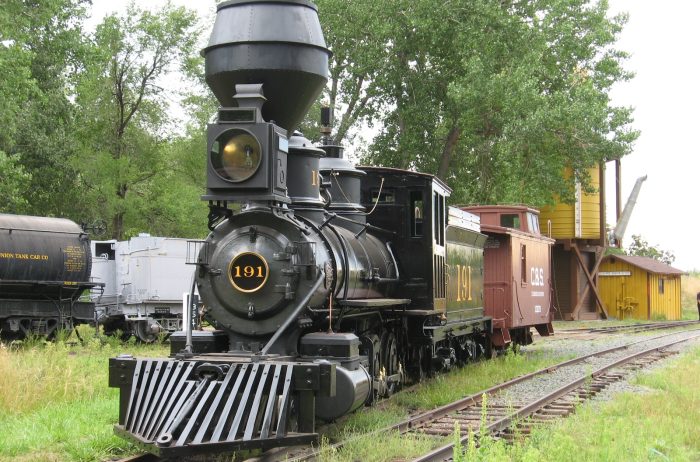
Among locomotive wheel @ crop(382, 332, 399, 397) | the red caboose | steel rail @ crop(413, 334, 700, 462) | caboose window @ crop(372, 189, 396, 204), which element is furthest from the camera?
the red caboose

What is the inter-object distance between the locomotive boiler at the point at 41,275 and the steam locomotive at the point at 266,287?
10.3m

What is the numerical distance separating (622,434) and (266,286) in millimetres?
3627

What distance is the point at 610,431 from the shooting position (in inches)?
309

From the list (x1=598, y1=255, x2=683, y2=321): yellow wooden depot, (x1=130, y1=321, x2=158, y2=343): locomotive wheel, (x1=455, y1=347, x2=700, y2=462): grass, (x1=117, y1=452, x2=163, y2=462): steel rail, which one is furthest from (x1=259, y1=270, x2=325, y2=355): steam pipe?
(x1=598, y1=255, x2=683, y2=321): yellow wooden depot

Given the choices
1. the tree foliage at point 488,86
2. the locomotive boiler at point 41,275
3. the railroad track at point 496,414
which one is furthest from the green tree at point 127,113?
the railroad track at point 496,414

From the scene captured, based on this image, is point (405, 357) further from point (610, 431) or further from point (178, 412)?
point (178, 412)

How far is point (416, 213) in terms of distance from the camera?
11.5 meters

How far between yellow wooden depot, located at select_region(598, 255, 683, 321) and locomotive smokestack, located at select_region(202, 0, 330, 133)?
31075mm

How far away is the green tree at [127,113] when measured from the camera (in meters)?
30.7

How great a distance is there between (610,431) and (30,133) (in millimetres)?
23515

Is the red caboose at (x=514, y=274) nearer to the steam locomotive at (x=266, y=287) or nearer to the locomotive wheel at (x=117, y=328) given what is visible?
the steam locomotive at (x=266, y=287)

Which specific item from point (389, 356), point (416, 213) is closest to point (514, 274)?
point (416, 213)

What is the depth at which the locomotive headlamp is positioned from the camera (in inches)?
308

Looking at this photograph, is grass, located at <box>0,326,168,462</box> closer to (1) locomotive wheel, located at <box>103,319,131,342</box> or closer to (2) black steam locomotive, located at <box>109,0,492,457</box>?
(2) black steam locomotive, located at <box>109,0,492,457</box>
